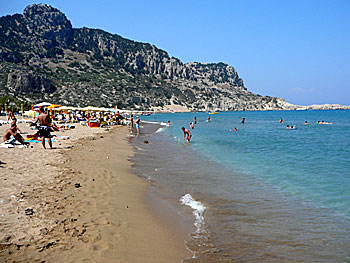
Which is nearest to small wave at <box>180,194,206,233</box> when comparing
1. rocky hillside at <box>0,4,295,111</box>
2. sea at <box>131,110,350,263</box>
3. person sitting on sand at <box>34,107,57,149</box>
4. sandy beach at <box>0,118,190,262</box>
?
sea at <box>131,110,350,263</box>

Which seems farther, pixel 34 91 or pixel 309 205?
pixel 34 91

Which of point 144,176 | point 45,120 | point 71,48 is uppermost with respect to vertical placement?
point 71,48

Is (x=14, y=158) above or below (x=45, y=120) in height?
below

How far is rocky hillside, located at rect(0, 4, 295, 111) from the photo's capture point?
9531cm

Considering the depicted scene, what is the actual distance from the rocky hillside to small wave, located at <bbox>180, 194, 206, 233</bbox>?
85981 mm

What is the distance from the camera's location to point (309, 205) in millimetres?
8023

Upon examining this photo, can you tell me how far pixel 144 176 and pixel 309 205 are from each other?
5.60 meters

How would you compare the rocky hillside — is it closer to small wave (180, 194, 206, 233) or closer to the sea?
the sea

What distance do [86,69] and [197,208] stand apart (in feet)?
438

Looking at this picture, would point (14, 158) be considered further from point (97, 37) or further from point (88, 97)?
point (97, 37)

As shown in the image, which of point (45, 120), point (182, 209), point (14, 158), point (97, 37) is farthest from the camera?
point (97, 37)

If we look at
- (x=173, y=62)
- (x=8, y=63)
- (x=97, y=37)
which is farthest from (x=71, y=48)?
(x=173, y=62)

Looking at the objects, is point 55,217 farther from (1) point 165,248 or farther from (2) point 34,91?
(2) point 34,91

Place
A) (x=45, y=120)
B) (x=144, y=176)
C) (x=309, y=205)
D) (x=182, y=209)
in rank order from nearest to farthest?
1. (x=182, y=209)
2. (x=309, y=205)
3. (x=144, y=176)
4. (x=45, y=120)
